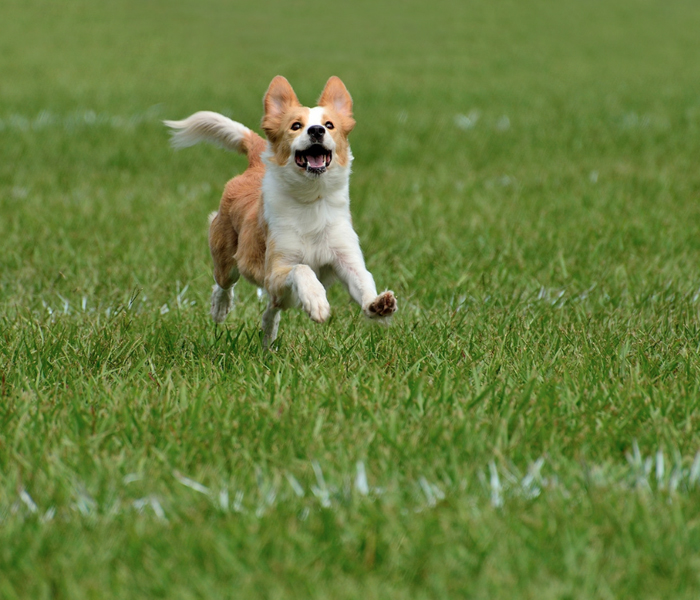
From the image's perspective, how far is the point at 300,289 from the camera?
3.59 m

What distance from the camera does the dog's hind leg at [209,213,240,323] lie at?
4.45 metres

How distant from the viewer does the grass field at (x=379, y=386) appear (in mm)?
2188

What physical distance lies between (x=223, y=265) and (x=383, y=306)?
48.2 inches

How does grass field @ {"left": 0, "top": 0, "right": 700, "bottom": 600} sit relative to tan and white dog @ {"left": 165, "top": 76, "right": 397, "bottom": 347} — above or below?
below

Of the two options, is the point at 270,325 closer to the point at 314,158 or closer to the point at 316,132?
the point at 314,158

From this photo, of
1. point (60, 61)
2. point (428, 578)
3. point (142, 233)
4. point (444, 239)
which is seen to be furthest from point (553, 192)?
point (60, 61)

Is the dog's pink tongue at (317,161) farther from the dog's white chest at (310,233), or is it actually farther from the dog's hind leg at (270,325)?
the dog's hind leg at (270,325)

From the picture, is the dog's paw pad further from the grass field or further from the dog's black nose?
the dog's black nose

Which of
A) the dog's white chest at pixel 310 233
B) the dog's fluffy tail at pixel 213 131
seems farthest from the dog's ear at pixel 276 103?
the dog's fluffy tail at pixel 213 131

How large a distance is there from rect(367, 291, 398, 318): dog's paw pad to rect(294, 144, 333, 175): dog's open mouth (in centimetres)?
66

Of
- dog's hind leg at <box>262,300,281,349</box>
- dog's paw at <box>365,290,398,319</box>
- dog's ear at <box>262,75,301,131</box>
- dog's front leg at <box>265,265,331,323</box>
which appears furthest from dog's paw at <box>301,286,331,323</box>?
dog's ear at <box>262,75,301,131</box>

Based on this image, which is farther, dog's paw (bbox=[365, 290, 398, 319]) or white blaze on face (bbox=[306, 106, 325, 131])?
white blaze on face (bbox=[306, 106, 325, 131])

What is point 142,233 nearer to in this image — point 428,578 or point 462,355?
point 462,355

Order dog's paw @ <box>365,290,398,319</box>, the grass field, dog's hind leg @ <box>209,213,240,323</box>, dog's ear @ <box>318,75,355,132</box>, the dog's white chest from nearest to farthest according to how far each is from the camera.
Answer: the grass field → dog's paw @ <box>365,290,398,319</box> → the dog's white chest → dog's ear @ <box>318,75,355,132</box> → dog's hind leg @ <box>209,213,240,323</box>
